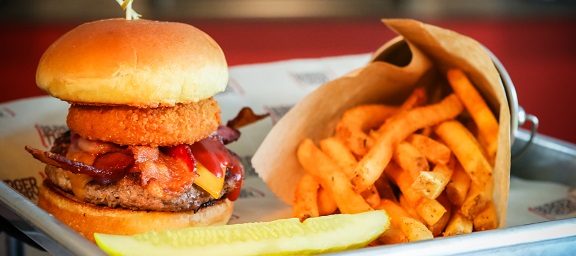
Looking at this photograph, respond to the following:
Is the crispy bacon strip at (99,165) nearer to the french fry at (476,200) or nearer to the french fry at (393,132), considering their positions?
the french fry at (393,132)

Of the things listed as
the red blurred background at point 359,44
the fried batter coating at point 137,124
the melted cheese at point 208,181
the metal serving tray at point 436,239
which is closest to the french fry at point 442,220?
the metal serving tray at point 436,239

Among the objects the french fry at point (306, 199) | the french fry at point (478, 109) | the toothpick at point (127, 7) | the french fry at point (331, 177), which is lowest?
the french fry at point (306, 199)

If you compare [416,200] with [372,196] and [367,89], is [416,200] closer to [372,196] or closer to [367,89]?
[372,196]

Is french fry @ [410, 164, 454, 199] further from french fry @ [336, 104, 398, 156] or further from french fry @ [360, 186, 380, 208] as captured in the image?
french fry @ [336, 104, 398, 156]

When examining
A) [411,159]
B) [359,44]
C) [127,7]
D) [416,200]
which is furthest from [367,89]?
[359,44]

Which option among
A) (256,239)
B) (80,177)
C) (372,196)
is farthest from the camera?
(372,196)

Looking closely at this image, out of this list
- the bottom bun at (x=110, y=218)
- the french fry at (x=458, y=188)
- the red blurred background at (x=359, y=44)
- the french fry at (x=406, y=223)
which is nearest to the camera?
the french fry at (x=406, y=223)

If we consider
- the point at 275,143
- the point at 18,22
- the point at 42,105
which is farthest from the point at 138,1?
the point at 275,143

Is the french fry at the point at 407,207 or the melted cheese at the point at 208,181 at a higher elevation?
the melted cheese at the point at 208,181
